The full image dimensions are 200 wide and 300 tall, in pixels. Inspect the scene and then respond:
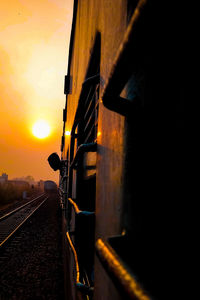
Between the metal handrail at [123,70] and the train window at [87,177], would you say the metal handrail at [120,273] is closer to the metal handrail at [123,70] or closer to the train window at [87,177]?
the metal handrail at [123,70]

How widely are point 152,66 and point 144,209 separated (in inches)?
15.2

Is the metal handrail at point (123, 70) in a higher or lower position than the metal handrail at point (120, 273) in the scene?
higher

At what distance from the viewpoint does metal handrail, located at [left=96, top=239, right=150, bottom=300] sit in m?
0.32

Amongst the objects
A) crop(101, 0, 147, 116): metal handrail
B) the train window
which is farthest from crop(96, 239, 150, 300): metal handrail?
the train window

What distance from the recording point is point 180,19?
1.19ft

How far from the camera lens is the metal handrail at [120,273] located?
320 millimetres

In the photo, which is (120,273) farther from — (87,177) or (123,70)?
(87,177)

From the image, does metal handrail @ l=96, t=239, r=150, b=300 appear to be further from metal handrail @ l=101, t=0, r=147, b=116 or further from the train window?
the train window

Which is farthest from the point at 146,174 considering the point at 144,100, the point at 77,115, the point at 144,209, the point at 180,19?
the point at 77,115

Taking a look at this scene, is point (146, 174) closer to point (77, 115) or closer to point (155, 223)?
point (155, 223)

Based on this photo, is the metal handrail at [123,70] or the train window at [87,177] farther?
the train window at [87,177]

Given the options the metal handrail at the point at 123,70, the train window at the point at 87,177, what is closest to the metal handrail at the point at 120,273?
the metal handrail at the point at 123,70

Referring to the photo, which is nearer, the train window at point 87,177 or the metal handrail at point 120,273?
A: the metal handrail at point 120,273

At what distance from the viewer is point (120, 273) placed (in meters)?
0.39
